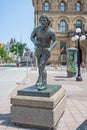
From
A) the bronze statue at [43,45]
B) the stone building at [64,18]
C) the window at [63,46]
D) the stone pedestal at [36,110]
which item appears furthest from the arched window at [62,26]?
the stone pedestal at [36,110]

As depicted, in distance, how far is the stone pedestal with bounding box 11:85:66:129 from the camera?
714 cm

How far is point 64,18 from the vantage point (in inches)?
2562

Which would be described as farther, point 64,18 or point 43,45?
point 64,18

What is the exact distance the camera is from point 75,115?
8.83 m

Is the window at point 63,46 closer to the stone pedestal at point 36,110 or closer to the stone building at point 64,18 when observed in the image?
the stone building at point 64,18

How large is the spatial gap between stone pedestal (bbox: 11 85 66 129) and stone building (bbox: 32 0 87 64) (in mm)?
56422

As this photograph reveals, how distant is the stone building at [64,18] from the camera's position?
211ft

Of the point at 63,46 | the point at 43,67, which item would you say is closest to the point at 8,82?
the point at 43,67

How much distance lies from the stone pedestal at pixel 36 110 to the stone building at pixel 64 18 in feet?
185

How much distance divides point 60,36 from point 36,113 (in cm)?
5831

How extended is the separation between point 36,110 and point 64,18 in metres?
59.1

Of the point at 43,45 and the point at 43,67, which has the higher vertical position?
the point at 43,45

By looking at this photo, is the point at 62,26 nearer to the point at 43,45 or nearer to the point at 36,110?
the point at 43,45

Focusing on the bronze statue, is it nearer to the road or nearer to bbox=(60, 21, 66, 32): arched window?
the road
